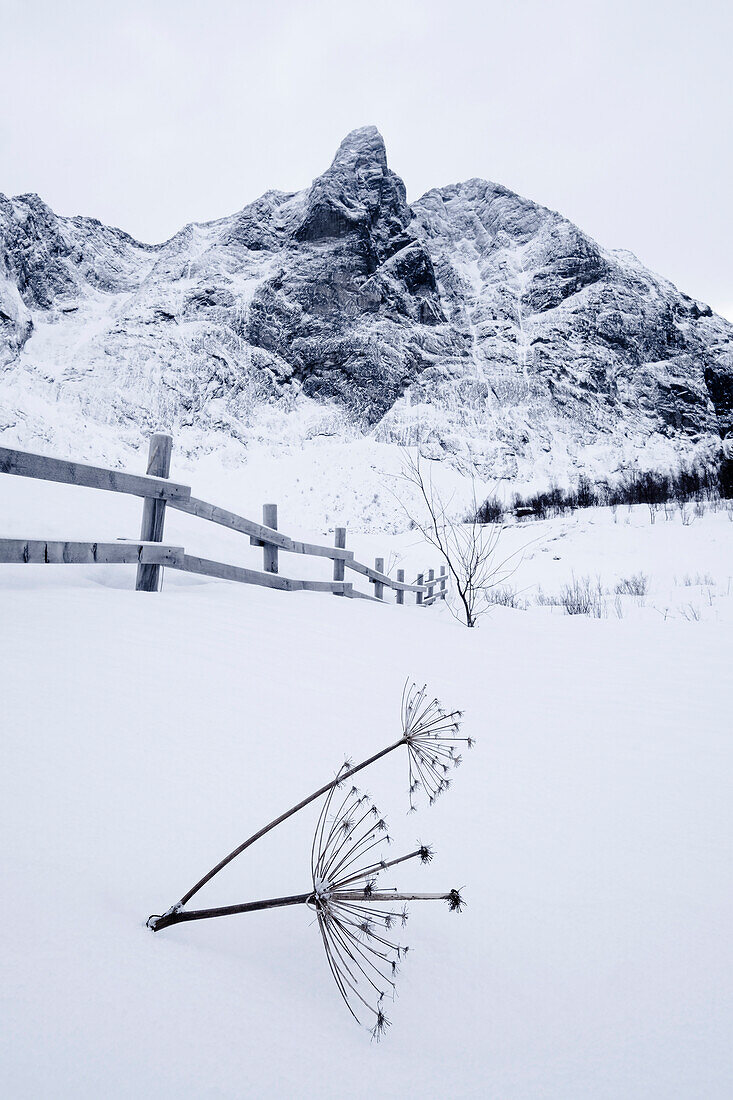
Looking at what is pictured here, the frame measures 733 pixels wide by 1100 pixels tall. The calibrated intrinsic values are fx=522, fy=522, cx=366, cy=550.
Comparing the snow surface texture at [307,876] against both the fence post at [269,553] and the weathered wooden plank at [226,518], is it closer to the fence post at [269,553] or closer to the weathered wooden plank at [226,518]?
the weathered wooden plank at [226,518]

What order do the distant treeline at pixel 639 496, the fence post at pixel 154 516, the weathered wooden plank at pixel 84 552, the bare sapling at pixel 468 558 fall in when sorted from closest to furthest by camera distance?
1. the weathered wooden plank at pixel 84 552
2. the fence post at pixel 154 516
3. the bare sapling at pixel 468 558
4. the distant treeline at pixel 639 496

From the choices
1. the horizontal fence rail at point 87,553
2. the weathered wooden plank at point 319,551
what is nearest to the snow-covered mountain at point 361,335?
the weathered wooden plank at point 319,551

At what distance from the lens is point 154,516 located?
146 inches

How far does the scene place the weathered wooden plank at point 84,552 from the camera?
107 inches

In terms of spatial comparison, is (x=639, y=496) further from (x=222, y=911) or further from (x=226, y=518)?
(x=222, y=911)

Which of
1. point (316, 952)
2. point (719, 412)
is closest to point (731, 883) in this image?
point (316, 952)

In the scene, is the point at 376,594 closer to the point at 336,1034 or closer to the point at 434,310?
the point at 336,1034

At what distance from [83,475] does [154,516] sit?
2.23 ft

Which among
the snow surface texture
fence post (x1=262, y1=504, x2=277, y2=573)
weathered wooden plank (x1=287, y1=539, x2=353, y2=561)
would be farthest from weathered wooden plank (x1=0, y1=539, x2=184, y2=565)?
weathered wooden plank (x1=287, y1=539, x2=353, y2=561)

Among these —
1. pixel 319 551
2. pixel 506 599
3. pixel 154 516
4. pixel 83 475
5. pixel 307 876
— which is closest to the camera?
pixel 307 876

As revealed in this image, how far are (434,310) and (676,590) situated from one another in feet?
180

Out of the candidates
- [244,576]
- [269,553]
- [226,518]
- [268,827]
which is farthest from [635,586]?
[268,827]

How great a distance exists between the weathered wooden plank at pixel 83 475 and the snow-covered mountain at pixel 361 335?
31482 mm

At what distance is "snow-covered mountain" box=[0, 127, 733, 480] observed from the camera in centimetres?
4284
